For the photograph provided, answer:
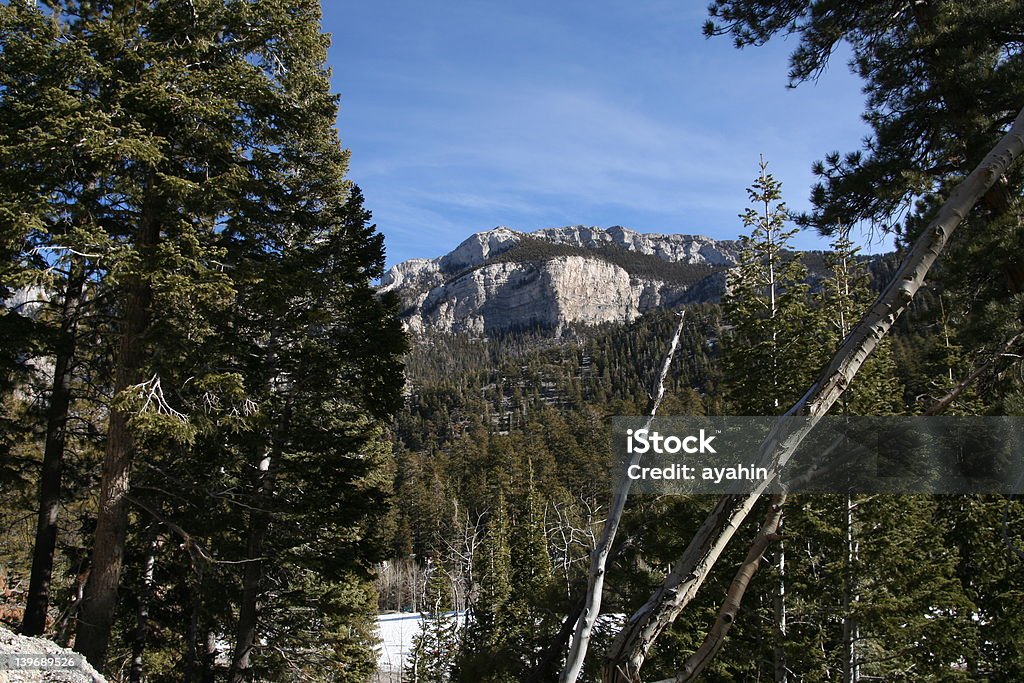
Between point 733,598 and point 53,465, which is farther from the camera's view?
point 53,465

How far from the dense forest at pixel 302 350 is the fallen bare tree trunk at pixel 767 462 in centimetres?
144

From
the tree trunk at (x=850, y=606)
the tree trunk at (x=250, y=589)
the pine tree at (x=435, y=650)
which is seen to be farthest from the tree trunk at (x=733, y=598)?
the pine tree at (x=435, y=650)

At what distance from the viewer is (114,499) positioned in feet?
25.0

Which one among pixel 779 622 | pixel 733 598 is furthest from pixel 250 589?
pixel 733 598

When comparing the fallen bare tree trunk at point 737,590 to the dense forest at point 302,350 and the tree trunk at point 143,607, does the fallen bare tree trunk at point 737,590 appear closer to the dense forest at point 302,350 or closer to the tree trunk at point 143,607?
the dense forest at point 302,350

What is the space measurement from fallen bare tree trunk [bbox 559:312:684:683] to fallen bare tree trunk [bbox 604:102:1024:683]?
0.32 ft

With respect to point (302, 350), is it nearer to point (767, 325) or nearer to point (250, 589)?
point (250, 589)

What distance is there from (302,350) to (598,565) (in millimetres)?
9908

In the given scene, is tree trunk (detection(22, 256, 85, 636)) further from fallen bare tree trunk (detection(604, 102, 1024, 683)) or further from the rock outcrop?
fallen bare tree trunk (detection(604, 102, 1024, 683))

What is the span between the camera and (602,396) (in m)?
120

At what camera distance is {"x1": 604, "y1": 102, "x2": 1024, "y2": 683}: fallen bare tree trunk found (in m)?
1.09

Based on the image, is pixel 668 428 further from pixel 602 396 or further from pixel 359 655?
pixel 602 396

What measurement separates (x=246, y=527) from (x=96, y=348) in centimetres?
364

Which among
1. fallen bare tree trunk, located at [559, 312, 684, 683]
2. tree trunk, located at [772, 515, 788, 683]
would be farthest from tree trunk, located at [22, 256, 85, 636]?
tree trunk, located at [772, 515, 788, 683]
